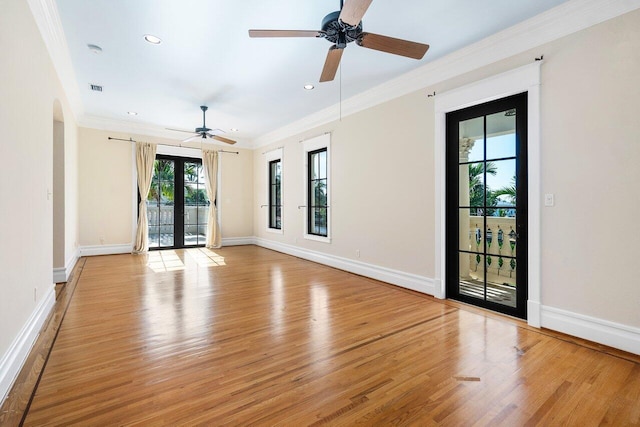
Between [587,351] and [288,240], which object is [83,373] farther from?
[288,240]

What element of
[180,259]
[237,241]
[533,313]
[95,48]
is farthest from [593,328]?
[237,241]

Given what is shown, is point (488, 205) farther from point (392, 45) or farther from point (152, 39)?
point (152, 39)

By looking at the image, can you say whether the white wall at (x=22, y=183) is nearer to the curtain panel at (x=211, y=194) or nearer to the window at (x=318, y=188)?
the window at (x=318, y=188)

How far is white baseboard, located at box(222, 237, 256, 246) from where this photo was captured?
855cm

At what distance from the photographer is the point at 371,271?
4.94 metres

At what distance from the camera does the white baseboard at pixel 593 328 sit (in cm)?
249

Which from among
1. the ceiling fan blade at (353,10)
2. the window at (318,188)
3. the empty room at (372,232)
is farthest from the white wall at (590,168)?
the window at (318,188)

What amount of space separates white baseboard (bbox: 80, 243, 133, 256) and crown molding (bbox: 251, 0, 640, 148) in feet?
19.4

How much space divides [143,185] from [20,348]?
5.60m

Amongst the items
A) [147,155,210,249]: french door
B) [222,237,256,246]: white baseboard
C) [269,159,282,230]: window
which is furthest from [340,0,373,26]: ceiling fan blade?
[222,237,256,246]: white baseboard

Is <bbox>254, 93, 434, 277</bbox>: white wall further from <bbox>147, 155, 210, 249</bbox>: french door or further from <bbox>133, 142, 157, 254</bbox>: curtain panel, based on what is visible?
<bbox>133, 142, 157, 254</bbox>: curtain panel

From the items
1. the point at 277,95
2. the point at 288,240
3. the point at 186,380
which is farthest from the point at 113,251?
the point at 186,380

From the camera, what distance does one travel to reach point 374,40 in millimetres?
2561

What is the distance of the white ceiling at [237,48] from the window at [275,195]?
2367 mm
